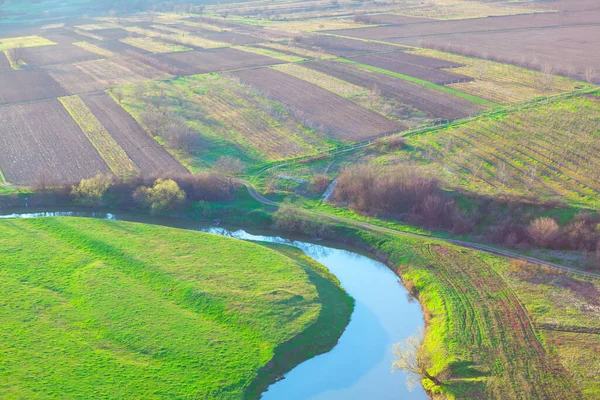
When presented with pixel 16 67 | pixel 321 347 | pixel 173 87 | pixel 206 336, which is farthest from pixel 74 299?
pixel 16 67

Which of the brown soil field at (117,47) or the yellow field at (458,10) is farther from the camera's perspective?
the yellow field at (458,10)

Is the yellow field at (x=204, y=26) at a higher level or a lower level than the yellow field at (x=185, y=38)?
higher

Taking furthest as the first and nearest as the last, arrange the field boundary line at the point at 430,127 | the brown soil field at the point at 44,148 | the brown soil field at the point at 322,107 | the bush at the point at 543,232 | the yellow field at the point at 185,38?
the yellow field at the point at 185,38 < the brown soil field at the point at 322,107 < the field boundary line at the point at 430,127 < the brown soil field at the point at 44,148 < the bush at the point at 543,232

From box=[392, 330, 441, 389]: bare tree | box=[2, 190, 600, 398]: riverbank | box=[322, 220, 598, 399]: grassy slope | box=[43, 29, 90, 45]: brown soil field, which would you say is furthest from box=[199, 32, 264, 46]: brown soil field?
box=[392, 330, 441, 389]: bare tree

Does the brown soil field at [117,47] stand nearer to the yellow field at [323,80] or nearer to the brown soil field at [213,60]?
the brown soil field at [213,60]

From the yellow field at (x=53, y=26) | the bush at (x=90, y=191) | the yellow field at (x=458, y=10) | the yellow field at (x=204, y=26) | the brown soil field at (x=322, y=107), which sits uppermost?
the yellow field at (x=458, y=10)

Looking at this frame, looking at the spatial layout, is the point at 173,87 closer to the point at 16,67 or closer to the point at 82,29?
the point at 16,67

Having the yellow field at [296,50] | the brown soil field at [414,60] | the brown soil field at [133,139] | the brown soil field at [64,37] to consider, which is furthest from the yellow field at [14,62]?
the brown soil field at [414,60]

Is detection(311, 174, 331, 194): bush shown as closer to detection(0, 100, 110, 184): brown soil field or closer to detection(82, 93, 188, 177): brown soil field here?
detection(82, 93, 188, 177): brown soil field
